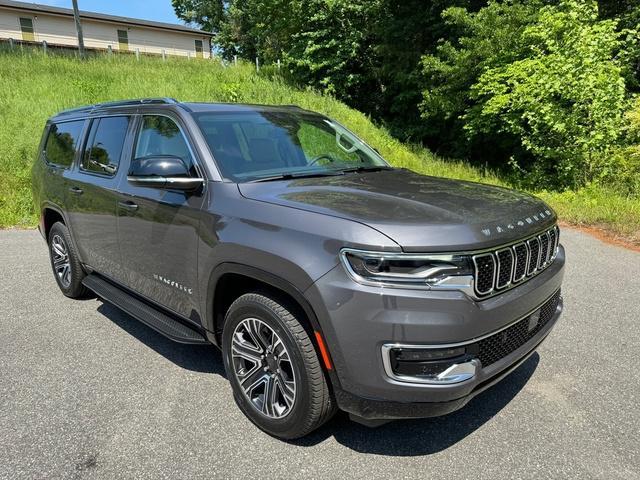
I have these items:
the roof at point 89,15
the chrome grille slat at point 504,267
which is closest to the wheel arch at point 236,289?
the chrome grille slat at point 504,267

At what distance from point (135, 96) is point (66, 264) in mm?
11347

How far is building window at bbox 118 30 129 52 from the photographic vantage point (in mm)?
37625

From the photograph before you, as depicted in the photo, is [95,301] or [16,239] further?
[16,239]

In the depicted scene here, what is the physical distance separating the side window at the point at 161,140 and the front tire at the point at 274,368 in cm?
105

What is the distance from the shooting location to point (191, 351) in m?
3.90

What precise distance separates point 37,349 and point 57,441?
1450 mm

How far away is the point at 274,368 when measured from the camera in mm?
2744

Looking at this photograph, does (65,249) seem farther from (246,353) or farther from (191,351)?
(246,353)

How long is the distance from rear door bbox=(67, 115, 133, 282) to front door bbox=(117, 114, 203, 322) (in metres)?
0.18

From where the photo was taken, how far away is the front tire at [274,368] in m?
2.48

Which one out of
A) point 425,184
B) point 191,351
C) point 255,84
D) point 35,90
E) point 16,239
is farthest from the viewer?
point 255,84

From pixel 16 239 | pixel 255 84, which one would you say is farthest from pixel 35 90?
pixel 16 239

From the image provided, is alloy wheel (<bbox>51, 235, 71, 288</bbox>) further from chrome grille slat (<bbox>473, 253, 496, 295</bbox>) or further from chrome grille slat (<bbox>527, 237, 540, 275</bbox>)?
chrome grille slat (<bbox>527, 237, 540, 275</bbox>)

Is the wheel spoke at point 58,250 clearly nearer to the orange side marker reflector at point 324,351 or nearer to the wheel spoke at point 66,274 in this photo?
the wheel spoke at point 66,274
